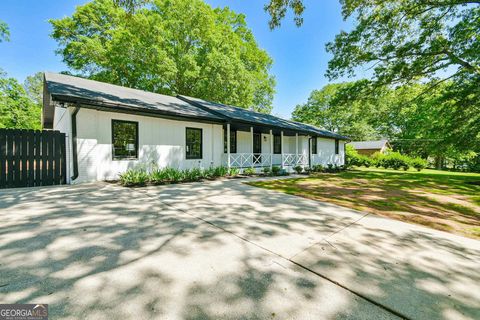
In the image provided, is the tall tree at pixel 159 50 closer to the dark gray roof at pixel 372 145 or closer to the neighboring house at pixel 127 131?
the neighboring house at pixel 127 131

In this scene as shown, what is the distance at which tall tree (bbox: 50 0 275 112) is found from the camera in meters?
20.5

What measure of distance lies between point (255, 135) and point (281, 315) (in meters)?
14.5

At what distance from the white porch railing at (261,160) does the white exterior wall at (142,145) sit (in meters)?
1.23

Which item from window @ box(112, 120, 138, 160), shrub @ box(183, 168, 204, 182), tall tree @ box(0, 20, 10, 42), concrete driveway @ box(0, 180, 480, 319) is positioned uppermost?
tall tree @ box(0, 20, 10, 42)

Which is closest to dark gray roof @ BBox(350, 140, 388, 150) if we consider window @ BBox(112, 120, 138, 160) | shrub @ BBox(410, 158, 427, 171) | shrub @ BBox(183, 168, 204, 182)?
shrub @ BBox(410, 158, 427, 171)

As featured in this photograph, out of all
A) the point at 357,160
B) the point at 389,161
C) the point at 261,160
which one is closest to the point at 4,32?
the point at 261,160

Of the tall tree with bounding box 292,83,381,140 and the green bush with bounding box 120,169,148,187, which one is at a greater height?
the tall tree with bounding box 292,83,381,140

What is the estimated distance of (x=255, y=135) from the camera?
52.1 ft

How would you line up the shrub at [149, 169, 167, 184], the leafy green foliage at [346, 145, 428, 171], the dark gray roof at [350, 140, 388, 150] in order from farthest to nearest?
the dark gray roof at [350, 140, 388, 150], the leafy green foliage at [346, 145, 428, 171], the shrub at [149, 169, 167, 184]

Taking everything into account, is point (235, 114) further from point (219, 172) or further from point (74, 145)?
point (74, 145)

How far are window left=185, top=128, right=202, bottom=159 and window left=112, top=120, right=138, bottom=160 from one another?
8.35 ft

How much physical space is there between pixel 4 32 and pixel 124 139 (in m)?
12.2

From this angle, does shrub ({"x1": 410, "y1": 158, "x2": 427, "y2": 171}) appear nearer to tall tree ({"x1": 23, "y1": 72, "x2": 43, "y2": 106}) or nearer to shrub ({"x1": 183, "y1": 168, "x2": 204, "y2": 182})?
shrub ({"x1": 183, "y1": 168, "x2": 204, "y2": 182})

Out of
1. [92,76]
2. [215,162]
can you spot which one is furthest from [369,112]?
[92,76]
